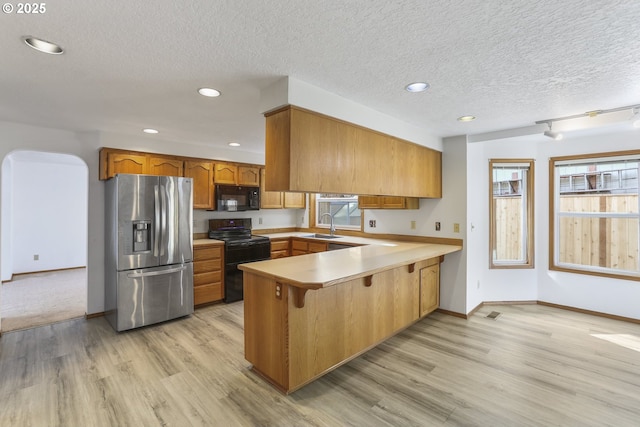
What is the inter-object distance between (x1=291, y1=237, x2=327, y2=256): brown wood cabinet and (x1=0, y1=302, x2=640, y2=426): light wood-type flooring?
5.73ft

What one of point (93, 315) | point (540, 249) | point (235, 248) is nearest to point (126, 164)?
point (235, 248)

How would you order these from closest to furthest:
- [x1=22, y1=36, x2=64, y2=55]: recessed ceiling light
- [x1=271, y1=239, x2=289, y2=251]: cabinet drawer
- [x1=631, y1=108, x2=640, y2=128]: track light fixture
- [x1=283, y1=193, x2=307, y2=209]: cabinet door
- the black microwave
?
[x1=22, y1=36, x2=64, y2=55]: recessed ceiling light < [x1=631, y1=108, x2=640, y2=128]: track light fixture < the black microwave < [x1=271, y1=239, x2=289, y2=251]: cabinet drawer < [x1=283, y1=193, x2=307, y2=209]: cabinet door

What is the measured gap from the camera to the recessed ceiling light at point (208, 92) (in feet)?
7.77

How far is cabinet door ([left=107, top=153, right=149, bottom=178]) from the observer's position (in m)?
3.70

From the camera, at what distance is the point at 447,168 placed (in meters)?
3.96

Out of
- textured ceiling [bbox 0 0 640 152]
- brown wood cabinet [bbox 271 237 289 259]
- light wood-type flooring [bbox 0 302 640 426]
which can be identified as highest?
textured ceiling [bbox 0 0 640 152]

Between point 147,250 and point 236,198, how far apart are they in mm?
1592

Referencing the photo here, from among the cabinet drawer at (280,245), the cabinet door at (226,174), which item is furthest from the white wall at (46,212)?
the cabinet drawer at (280,245)

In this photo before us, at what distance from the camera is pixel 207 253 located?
4195 mm

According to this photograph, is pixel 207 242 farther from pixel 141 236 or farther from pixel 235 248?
pixel 141 236

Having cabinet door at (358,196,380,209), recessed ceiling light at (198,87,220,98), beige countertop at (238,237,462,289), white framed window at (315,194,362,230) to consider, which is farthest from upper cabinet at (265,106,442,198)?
white framed window at (315,194,362,230)

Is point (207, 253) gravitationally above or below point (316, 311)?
above

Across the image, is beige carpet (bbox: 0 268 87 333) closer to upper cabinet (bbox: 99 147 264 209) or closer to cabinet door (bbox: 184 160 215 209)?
upper cabinet (bbox: 99 147 264 209)

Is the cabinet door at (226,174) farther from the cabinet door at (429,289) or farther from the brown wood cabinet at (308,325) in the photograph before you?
the cabinet door at (429,289)
